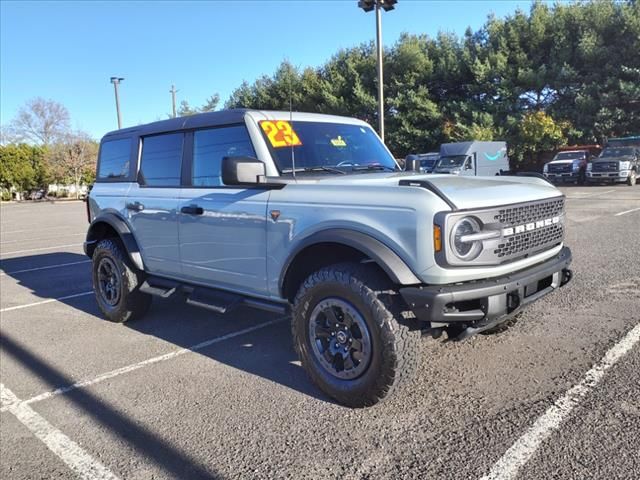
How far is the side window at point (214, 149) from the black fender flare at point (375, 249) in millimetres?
1113

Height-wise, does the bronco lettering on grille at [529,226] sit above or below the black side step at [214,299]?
above

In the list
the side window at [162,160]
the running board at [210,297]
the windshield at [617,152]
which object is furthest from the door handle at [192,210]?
the windshield at [617,152]

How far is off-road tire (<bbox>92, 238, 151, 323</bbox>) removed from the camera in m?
5.28

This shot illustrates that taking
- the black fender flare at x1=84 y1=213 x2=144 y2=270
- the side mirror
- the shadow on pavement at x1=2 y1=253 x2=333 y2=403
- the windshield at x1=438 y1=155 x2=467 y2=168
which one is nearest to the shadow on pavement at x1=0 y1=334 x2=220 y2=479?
the shadow on pavement at x1=2 y1=253 x2=333 y2=403

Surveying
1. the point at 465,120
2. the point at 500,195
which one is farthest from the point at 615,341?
the point at 465,120

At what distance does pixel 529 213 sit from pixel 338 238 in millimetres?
1315

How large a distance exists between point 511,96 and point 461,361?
32.7 m

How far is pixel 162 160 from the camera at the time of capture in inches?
197

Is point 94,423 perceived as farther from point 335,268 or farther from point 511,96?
point 511,96

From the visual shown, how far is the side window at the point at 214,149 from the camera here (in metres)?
4.18

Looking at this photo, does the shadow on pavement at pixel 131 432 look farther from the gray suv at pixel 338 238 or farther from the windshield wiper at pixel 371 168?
the windshield wiper at pixel 371 168

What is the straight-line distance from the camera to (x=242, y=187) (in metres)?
3.98

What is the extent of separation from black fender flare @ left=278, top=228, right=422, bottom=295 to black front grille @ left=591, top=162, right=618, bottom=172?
24.9 m

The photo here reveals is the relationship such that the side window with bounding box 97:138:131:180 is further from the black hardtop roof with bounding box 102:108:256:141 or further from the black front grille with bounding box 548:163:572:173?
the black front grille with bounding box 548:163:572:173
